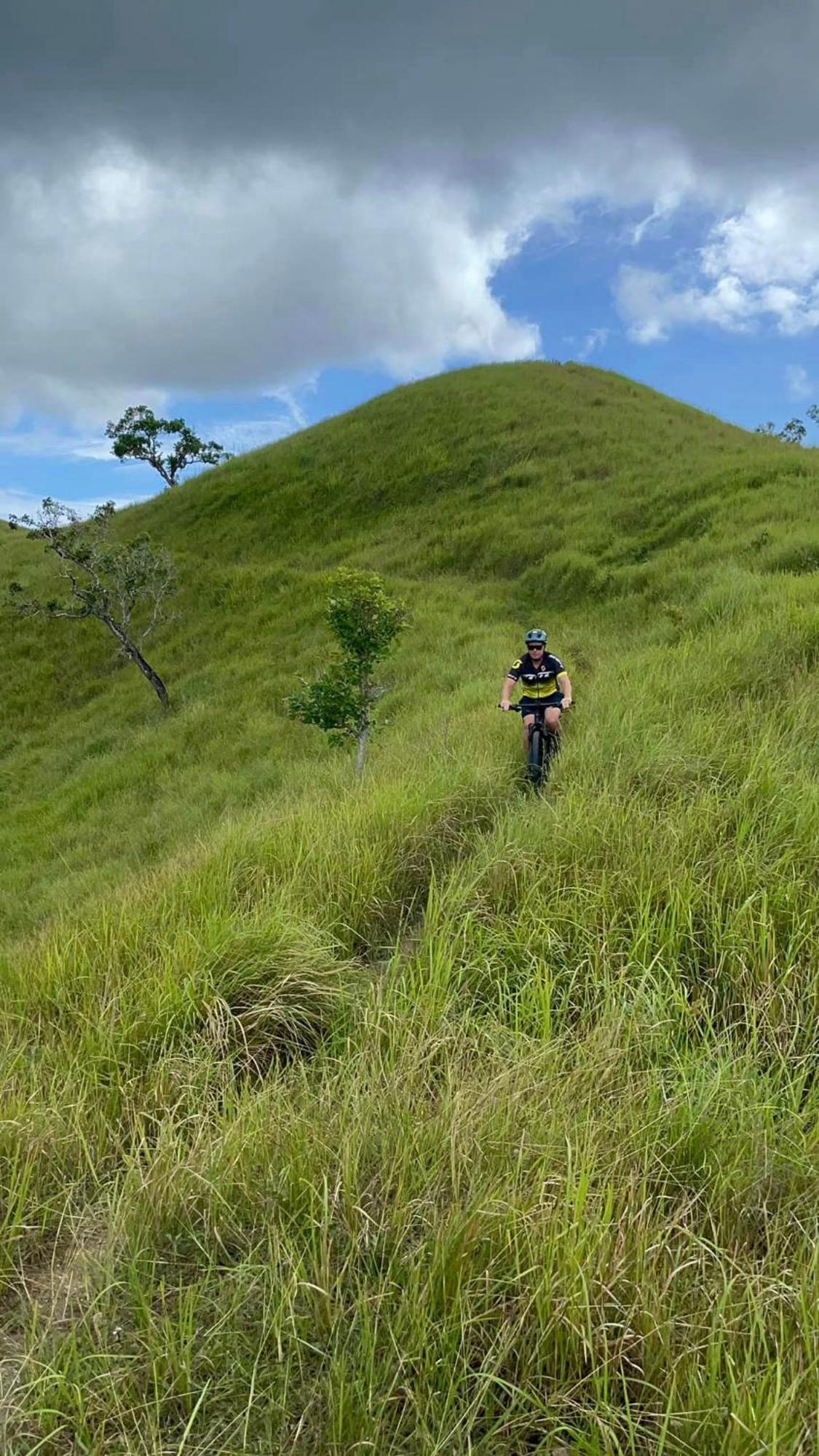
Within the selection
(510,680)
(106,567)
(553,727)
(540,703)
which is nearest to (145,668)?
(106,567)

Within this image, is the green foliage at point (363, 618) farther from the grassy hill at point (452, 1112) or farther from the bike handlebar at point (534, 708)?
the bike handlebar at point (534, 708)

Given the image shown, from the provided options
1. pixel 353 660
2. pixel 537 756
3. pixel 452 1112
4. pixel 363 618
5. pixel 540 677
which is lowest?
pixel 452 1112

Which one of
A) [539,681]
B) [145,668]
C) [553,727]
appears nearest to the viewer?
[553,727]

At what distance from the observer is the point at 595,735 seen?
18.6ft

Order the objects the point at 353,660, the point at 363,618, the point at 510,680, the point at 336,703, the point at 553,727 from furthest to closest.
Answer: the point at 353,660 < the point at 363,618 < the point at 336,703 < the point at 510,680 < the point at 553,727

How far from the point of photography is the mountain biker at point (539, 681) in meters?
6.54

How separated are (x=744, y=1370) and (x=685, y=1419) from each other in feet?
0.50

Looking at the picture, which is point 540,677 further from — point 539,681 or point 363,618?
point 363,618

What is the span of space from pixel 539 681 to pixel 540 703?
229 millimetres

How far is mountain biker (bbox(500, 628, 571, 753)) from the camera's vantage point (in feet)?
21.5

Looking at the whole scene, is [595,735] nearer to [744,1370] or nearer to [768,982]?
[768,982]

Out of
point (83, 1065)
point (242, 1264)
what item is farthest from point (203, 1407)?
point (83, 1065)

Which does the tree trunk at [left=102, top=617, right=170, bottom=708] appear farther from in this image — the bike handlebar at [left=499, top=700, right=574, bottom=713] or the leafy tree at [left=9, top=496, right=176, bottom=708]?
the bike handlebar at [left=499, top=700, right=574, bottom=713]

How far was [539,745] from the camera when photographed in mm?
6047
